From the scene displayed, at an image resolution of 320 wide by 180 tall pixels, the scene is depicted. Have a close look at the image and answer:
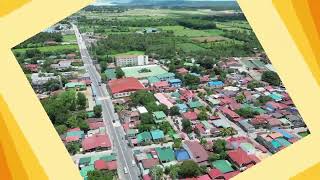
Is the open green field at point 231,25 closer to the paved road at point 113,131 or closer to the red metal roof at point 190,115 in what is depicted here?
the red metal roof at point 190,115

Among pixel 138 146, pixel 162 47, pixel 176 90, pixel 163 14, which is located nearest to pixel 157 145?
pixel 138 146

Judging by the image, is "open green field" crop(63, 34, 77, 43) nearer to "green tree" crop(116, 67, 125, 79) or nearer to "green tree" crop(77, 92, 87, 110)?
"green tree" crop(116, 67, 125, 79)

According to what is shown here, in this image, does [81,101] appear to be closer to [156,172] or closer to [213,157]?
[156,172]

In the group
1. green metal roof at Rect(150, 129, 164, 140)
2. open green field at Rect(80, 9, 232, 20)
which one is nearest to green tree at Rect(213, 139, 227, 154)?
green metal roof at Rect(150, 129, 164, 140)

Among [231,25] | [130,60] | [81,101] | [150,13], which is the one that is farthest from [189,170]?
[150,13]

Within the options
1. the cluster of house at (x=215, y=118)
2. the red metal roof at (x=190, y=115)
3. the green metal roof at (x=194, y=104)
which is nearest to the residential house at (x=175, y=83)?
the cluster of house at (x=215, y=118)

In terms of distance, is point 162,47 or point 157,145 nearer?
point 157,145

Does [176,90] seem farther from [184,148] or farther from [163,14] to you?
[163,14]
